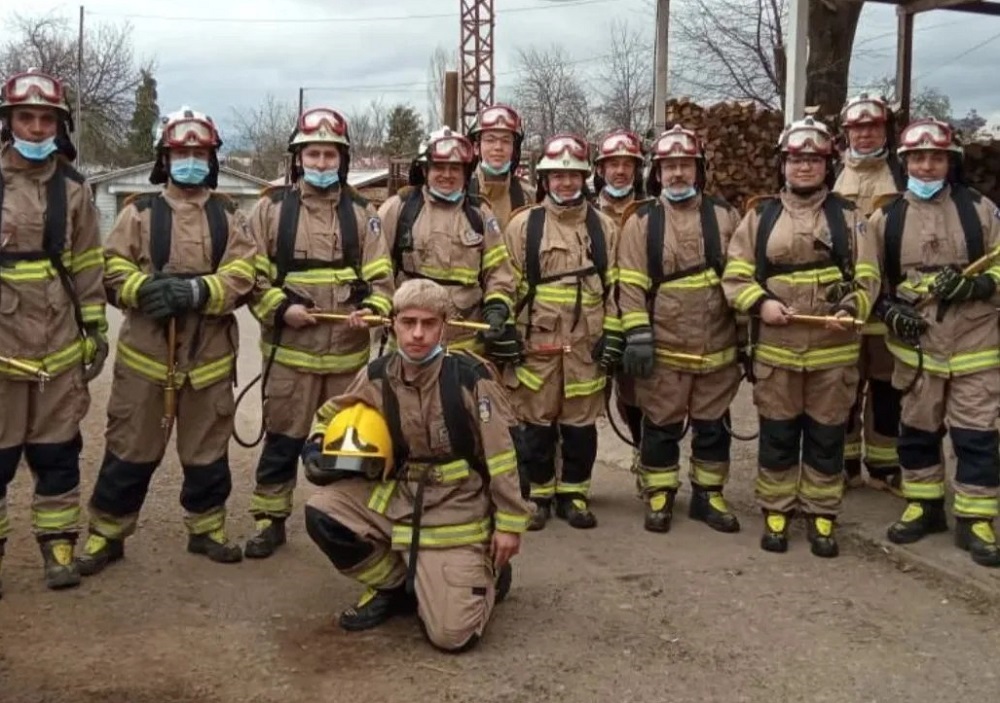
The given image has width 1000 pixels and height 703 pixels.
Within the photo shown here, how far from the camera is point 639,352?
605 cm

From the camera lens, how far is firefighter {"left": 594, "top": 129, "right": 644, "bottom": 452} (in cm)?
666

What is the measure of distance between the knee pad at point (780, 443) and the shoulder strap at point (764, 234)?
75 cm

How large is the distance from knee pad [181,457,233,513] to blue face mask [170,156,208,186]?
4.50 ft

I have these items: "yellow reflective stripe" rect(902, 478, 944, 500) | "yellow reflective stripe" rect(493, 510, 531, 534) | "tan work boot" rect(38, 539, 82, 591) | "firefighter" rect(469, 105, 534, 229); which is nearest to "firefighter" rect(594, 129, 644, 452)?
"firefighter" rect(469, 105, 534, 229)

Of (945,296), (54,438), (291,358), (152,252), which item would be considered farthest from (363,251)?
(945,296)

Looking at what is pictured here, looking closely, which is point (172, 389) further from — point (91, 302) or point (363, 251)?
point (363, 251)

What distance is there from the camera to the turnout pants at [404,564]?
460cm

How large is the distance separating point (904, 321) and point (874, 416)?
130 cm

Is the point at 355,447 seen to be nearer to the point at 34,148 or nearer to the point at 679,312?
the point at 34,148

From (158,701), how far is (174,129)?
269 centimetres

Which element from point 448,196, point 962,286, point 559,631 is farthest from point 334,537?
point 962,286

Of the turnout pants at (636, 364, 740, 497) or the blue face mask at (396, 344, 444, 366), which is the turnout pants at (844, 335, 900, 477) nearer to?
the turnout pants at (636, 364, 740, 497)

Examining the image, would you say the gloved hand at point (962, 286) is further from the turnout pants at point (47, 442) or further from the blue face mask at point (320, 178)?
the turnout pants at point (47, 442)

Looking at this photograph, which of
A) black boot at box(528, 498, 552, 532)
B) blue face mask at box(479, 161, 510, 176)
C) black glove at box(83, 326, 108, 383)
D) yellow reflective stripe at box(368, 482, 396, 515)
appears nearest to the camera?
yellow reflective stripe at box(368, 482, 396, 515)
